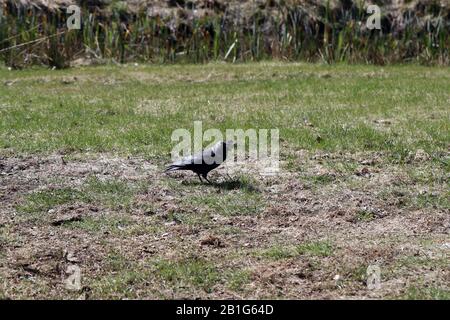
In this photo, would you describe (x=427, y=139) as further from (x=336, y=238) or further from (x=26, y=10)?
(x=26, y=10)

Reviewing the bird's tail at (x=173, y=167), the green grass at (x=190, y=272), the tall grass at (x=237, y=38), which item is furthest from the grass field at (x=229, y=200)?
the tall grass at (x=237, y=38)

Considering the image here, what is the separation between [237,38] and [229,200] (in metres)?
9.96

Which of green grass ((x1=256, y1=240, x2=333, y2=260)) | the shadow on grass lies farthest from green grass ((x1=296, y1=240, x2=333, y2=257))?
the shadow on grass

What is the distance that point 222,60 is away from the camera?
17.1 meters

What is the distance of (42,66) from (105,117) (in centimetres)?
550

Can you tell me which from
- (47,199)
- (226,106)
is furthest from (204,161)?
(226,106)

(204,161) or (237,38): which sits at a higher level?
(204,161)

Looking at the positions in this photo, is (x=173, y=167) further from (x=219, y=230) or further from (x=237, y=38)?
(x=237, y=38)

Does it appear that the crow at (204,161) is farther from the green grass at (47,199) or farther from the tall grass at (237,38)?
the tall grass at (237,38)

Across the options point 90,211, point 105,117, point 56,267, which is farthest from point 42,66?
point 56,267

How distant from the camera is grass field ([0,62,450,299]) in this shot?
243 inches

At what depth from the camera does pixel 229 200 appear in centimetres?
786

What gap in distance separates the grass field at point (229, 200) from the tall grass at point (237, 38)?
370cm
